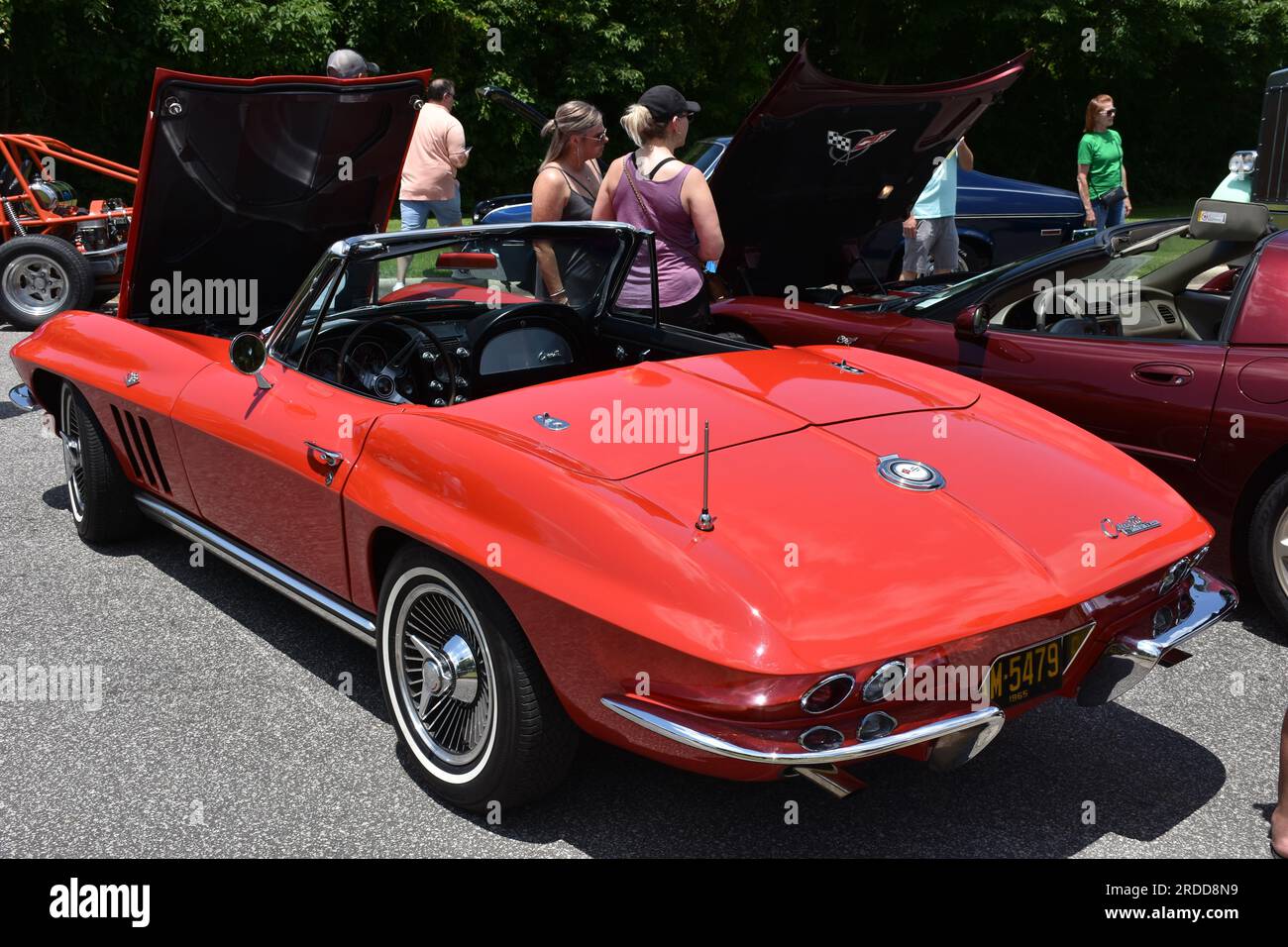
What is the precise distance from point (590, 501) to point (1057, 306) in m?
2.94

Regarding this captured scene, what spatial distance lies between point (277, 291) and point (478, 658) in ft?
9.20

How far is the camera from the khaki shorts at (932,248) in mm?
8891

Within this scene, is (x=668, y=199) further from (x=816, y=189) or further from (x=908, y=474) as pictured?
(x=908, y=474)

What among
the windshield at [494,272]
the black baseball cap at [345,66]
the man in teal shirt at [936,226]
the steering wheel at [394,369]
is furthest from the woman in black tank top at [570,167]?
the man in teal shirt at [936,226]

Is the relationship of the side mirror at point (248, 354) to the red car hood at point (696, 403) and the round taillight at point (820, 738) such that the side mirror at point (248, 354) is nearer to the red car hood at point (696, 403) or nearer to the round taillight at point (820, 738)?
the red car hood at point (696, 403)

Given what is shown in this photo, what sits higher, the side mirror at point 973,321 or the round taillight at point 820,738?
the side mirror at point 973,321

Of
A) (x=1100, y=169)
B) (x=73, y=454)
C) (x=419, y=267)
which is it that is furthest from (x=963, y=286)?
(x=1100, y=169)

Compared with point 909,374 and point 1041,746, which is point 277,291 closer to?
point 909,374

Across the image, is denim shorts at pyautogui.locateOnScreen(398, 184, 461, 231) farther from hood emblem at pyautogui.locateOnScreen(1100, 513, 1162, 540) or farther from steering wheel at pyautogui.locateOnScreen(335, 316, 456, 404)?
hood emblem at pyautogui.locateOnScreen(1100, 513, 1162, 540)

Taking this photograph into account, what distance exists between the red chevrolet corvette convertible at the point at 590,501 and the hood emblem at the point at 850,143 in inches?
68.7

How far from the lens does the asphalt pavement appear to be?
3000 mm

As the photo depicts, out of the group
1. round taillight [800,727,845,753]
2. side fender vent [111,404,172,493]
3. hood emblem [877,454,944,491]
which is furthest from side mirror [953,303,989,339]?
side fender vent [111,404,172,493]

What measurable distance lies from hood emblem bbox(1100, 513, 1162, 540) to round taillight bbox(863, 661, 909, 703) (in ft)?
2.64

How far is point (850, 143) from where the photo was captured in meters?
5.86
